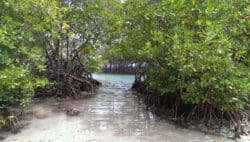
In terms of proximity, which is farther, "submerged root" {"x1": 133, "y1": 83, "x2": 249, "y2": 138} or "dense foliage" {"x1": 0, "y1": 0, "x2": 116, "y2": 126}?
"submerged root" {"x1": 133, "y1": 83, "x2": 249, "y2": 138}

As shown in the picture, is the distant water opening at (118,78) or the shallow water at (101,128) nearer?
the shallow water at (101,128)

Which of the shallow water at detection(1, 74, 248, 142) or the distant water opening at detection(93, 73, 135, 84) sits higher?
the distant water opening at detection(93, 73, 135, 84)

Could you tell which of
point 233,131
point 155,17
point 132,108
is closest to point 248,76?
point 233,131

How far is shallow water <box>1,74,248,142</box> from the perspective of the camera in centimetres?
444

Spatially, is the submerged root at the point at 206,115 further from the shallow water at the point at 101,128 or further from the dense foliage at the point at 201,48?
the shallow water at the point at 101,128

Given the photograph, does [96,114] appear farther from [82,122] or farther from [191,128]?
[191,128]

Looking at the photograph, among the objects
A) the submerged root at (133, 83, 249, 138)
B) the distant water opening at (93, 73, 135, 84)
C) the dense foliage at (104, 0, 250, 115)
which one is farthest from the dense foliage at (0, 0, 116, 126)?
the distant water opening at (93, 73, 135, 84)

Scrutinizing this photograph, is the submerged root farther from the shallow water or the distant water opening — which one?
the distant water opening

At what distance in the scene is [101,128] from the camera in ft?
16.2

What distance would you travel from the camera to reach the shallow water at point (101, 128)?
4441 millimetres

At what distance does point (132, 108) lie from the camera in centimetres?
685

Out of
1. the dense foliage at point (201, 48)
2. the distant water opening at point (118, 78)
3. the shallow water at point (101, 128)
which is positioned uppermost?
the dense foliage at point (201, 48)

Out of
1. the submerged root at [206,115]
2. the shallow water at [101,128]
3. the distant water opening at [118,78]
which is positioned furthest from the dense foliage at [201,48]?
the distant water opening at [118,78]

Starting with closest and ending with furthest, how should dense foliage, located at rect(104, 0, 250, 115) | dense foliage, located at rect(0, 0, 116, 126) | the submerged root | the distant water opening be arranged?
dense foliage, located at rect(104, 0, 250, 115), dense foliage, located at rect(0, 0, 116, 126), the submerged root, the distant water opening
